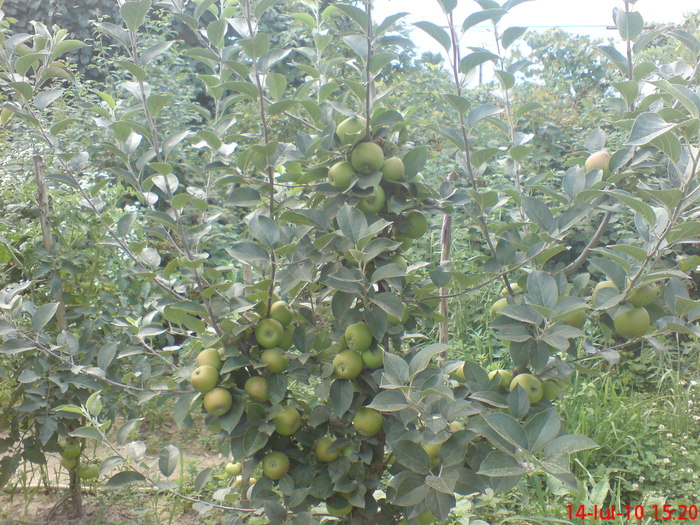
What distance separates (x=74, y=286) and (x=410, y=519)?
1679 millimetres

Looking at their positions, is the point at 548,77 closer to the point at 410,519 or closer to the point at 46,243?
the point at 46,243

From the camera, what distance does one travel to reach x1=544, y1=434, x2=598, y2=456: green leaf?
34.5 inches

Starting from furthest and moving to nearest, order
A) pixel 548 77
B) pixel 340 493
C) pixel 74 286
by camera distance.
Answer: pixel 548 77 < pixel 74 286 < pixel 340 493

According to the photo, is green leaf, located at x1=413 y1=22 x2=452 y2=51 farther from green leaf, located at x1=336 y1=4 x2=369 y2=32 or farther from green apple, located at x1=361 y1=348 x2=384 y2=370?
green apple, located at x1=361 y1=348 x2=384 y2=370

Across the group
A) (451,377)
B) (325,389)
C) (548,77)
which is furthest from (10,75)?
(548,77)

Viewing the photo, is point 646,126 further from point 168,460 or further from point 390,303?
point 168,460

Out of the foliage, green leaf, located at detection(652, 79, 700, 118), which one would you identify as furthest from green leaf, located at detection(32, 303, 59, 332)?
green leaf, located at detection(652, 79, 700, 118)

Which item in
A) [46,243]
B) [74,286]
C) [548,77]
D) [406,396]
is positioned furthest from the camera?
[548,77]

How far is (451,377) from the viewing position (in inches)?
58.8

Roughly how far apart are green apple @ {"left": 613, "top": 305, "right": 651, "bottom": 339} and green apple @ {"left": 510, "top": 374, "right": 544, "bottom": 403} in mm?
206

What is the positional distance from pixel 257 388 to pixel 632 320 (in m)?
0.82

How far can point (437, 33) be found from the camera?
125 centimetres

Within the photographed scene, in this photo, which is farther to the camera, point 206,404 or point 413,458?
point 206,404
